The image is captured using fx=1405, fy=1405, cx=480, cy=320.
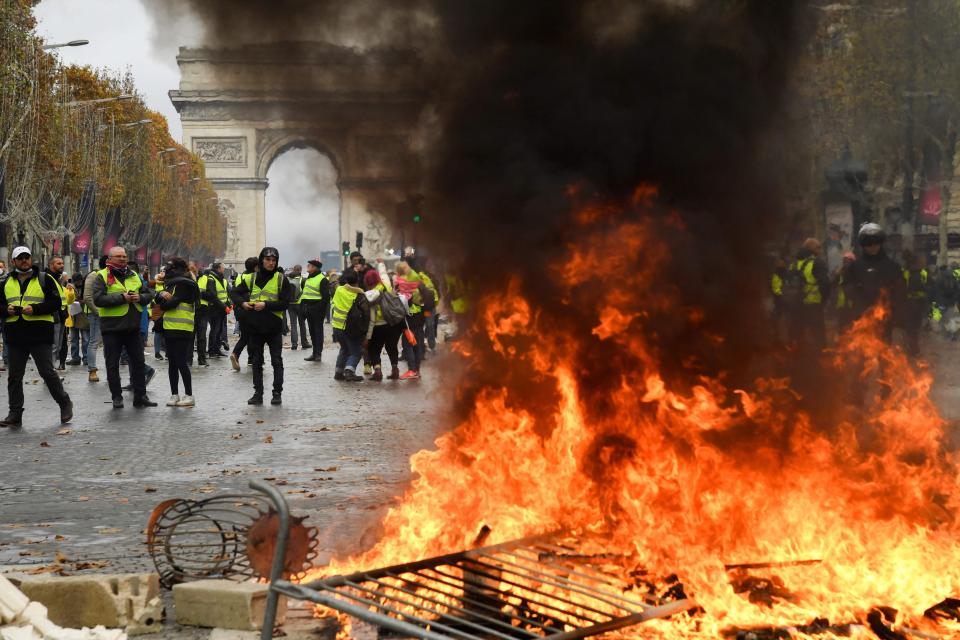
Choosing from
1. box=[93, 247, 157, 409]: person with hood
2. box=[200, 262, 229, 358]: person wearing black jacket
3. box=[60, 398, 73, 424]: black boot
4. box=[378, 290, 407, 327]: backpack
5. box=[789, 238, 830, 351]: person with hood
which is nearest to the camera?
box=[789, 238, 830, 351]: person with hood

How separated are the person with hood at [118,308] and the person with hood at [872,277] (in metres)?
6.63

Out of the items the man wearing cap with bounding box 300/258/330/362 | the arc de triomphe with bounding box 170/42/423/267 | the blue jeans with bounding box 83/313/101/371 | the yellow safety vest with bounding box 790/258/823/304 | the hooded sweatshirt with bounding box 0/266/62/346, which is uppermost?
the arc de triomphe with bounding box 170/42/423/267

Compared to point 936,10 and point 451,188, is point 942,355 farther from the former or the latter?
point 451,188

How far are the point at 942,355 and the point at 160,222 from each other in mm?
49459

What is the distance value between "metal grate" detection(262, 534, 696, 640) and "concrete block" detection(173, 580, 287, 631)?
32cm

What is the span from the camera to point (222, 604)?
4.73m

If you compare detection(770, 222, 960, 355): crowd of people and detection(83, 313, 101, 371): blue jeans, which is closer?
detection(770, 222, 960, 355): crowd of people

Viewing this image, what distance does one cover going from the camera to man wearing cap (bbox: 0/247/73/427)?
12062 mm

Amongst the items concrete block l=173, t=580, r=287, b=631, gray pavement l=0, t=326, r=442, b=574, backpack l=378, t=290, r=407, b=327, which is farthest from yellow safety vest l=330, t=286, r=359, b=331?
concrete block l=173, t=580, r=287, b=631

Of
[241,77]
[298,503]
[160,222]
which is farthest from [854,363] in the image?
[160,222]

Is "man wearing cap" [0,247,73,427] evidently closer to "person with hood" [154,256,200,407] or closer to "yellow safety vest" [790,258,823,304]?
"person with hood" [154,256,200,407]

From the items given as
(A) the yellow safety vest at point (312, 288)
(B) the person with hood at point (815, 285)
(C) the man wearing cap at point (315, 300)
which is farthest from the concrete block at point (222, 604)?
(A) the yellow safety vest at point (312, 288)

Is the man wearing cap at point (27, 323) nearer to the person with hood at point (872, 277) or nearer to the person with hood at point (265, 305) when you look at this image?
the person with hood at point (265, 305)

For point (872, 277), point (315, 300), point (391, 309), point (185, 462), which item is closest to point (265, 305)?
point (391, 309)
